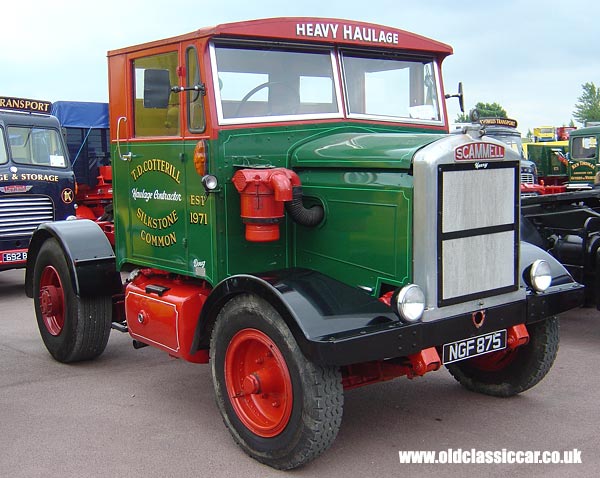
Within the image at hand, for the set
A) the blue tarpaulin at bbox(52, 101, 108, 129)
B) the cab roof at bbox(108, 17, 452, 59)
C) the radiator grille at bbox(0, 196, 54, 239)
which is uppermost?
the blue tarpaulin at bbox(52, 101, 108, 129)

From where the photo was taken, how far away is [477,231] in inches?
167

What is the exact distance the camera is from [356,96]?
201 inches

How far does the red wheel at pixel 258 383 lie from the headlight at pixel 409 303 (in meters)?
0.69

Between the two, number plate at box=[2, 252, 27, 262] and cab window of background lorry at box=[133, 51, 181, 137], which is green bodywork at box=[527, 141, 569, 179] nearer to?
number plate at box=[2, 252, 27, 262]

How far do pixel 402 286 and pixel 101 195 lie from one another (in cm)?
1205

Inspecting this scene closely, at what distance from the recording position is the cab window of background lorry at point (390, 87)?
5086 millimetres

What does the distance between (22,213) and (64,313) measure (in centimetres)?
460

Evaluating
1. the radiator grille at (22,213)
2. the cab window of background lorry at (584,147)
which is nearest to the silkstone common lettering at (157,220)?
the radiator grille at (22,213)

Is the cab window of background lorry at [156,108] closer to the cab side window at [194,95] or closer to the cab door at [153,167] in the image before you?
the cab door at [153,167]

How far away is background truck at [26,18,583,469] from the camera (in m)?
3.96

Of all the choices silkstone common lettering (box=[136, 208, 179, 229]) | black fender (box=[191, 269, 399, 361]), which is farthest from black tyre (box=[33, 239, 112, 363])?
black fender (box=[191, 269, 399, 361])

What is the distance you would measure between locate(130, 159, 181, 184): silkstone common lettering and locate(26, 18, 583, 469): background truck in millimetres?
16

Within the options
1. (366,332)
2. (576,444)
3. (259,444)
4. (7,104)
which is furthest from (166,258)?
(7,104)

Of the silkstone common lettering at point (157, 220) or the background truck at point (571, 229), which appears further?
the background truck at point (571, 229)
